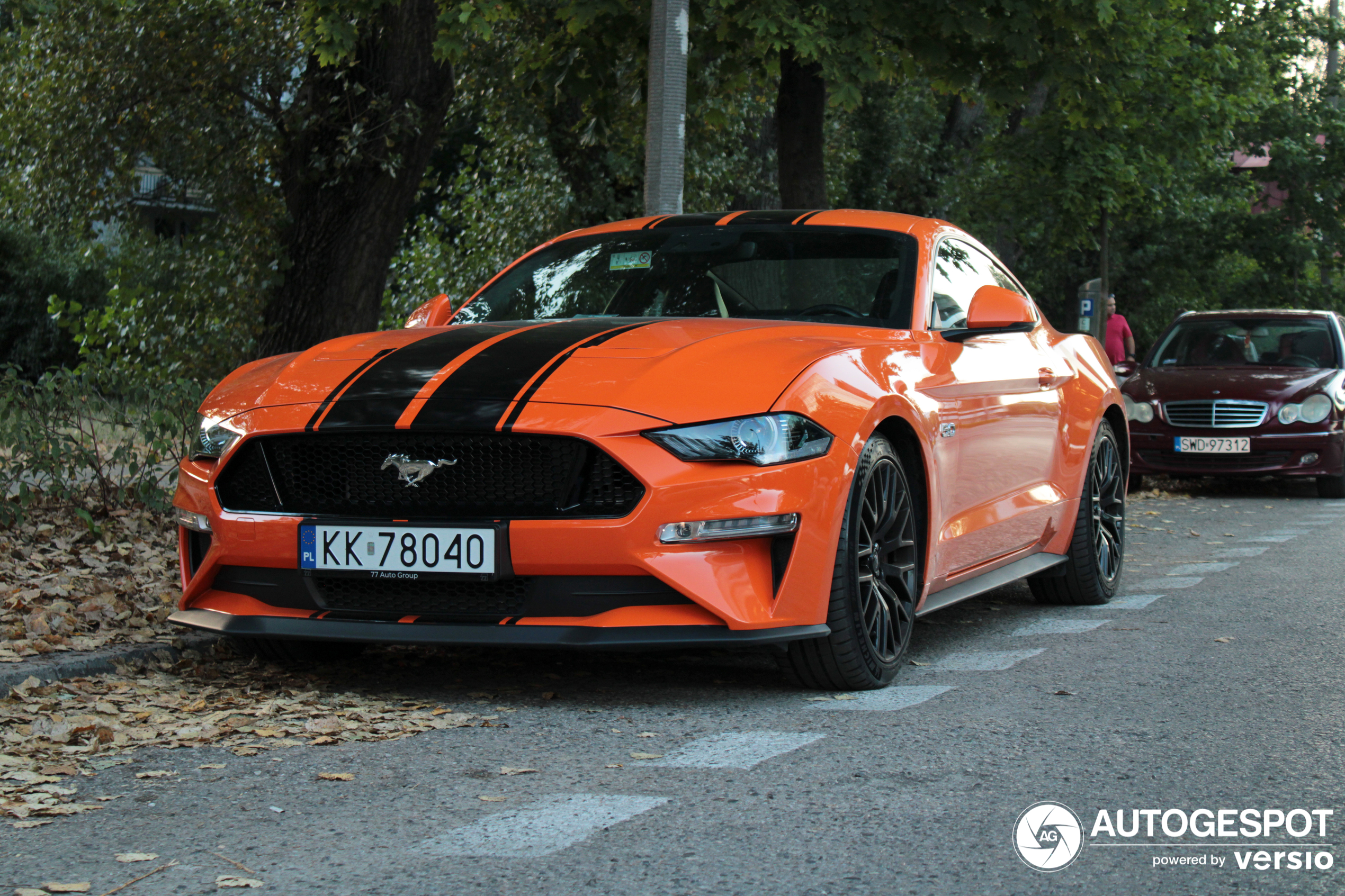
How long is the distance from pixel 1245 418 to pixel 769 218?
8927mm

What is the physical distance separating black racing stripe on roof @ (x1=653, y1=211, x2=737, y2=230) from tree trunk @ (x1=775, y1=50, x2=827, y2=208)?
23.6 ft

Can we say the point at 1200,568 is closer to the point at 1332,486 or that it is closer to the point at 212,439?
the point at 212,439

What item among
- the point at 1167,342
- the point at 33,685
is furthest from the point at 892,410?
the point at 1167,342

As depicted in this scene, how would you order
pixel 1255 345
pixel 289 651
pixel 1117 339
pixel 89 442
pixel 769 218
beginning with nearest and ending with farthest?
pixel 289 651 → pixel 769 218 → pixel 89 442 → pixel 1255 345 → pixel 1117 339

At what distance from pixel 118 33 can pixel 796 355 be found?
9.50m

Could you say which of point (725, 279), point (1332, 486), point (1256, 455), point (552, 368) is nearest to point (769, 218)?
point (725, 279)

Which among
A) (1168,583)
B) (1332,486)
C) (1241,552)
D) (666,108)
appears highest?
(666,108)

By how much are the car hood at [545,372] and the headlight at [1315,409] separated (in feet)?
31.5

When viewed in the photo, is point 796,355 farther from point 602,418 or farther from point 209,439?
point 209,439

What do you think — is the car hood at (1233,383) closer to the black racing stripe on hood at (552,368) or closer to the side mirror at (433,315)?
the side mirror at (433,315)

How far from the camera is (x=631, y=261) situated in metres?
6.09

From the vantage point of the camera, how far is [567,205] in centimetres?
1945

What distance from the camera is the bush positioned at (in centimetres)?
802

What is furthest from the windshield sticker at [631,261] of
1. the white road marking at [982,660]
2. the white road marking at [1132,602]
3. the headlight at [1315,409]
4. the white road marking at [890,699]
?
the headlight at [1315,409]
